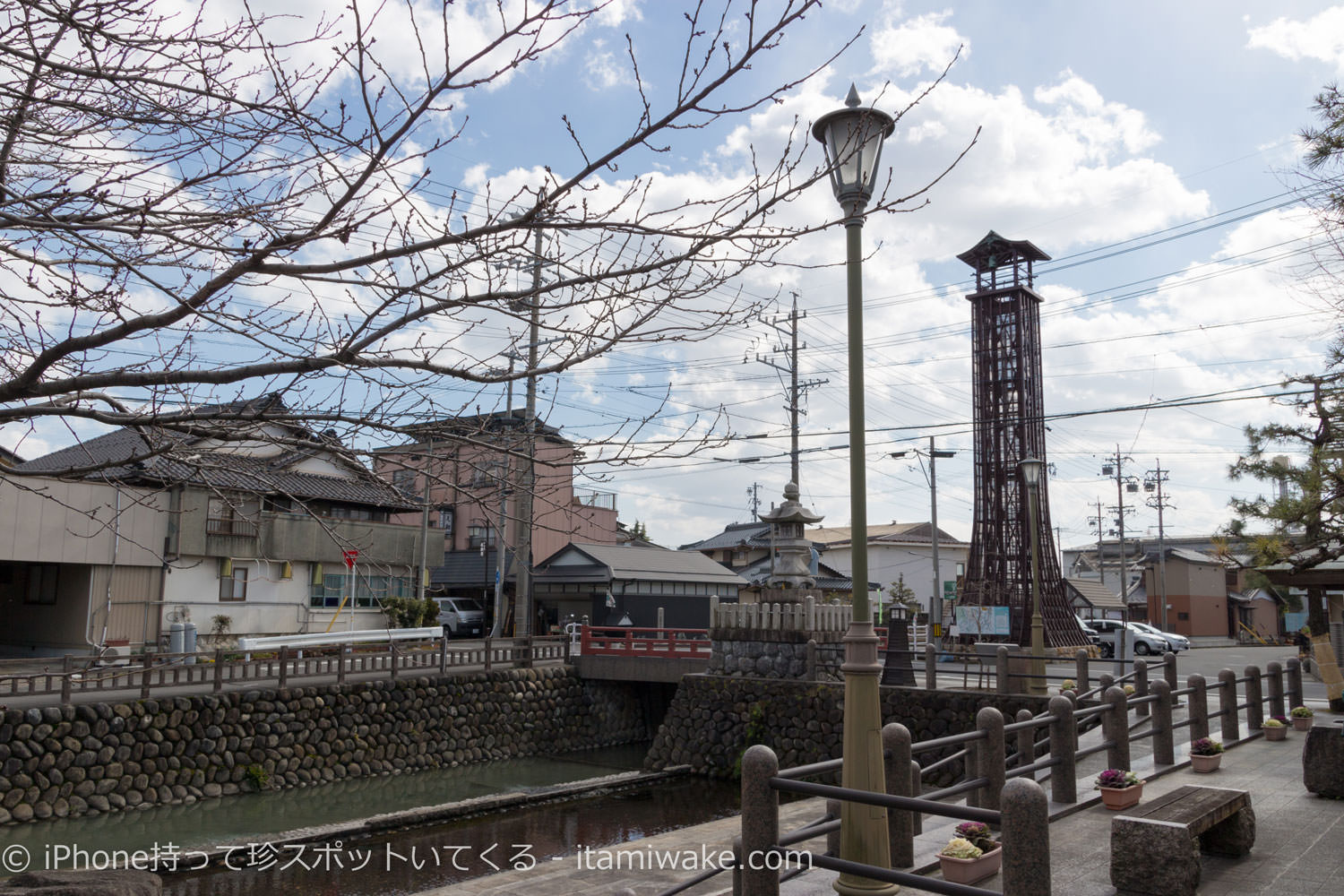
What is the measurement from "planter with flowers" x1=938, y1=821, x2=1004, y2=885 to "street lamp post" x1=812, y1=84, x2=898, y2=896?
123cm

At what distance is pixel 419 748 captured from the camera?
20.4 m

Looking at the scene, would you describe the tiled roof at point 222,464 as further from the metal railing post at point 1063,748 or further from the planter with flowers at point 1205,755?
the planter with flowers at point 1205,755

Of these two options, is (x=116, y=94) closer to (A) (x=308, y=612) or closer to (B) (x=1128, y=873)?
(B) (x=1128, y=873)

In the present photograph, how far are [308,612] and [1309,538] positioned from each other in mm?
26419

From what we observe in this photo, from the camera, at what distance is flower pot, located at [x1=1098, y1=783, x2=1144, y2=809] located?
8.75m

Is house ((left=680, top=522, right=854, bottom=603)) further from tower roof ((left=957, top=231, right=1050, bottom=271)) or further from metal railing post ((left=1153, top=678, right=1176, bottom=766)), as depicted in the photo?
metal railing post ((left=1153, top=678, right=1176, bottom=766))

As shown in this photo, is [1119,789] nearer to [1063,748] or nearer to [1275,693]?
[1063,748]

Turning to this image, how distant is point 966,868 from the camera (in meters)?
6.57

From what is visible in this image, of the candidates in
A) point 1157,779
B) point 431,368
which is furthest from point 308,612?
point 431,368

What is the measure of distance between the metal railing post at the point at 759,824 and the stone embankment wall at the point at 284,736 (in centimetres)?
1432

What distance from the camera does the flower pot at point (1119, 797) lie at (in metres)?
8.75

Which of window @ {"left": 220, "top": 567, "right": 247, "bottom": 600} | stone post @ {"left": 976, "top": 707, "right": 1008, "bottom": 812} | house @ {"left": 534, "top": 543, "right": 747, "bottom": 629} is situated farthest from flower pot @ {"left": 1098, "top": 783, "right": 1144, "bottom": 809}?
window @ {"left": 220, "top": 567, "right": 247, "bottom": 600}

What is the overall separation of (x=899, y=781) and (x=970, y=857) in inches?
30.0

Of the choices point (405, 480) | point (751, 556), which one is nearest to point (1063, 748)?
point (405, 480)
